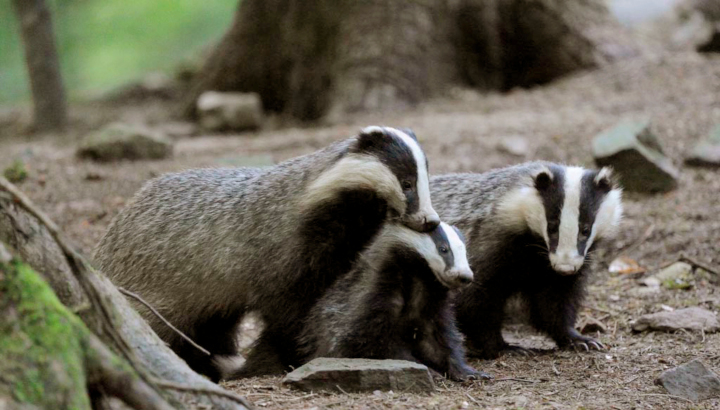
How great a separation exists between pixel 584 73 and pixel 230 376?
271 inches

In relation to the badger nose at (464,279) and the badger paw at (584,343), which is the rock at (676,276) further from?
the badger nose at (464,279)

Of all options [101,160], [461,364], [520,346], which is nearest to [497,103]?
[101,160]

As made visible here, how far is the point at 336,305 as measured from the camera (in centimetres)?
462

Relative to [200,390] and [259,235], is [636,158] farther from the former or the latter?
[200,390]

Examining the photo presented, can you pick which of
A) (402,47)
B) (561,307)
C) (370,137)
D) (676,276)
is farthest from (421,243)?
(402,47)

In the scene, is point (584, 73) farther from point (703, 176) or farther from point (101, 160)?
point (101, 160)

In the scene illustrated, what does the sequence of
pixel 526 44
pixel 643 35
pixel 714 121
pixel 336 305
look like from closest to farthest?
1. pixel 336 305
2. pixel 714 121
3. pixel 526 44
4. pixel 643 35

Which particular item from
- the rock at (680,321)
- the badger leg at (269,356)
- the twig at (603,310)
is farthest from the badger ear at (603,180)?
the badger leg at (269,356)

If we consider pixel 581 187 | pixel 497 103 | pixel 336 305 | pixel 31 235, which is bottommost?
pixel 497 103

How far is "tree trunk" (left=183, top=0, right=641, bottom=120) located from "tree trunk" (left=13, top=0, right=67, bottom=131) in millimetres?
2184

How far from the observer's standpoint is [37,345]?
258cm

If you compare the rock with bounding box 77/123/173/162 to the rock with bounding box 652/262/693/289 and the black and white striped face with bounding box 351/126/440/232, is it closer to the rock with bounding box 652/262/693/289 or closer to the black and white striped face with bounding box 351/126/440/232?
the black and white striped face with bounding box 351/126/440/232

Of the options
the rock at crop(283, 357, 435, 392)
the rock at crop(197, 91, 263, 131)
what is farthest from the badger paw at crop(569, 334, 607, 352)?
the rock at crop(197, 91, 263, 131)

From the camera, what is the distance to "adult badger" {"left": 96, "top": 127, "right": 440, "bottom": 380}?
4.50 metres
